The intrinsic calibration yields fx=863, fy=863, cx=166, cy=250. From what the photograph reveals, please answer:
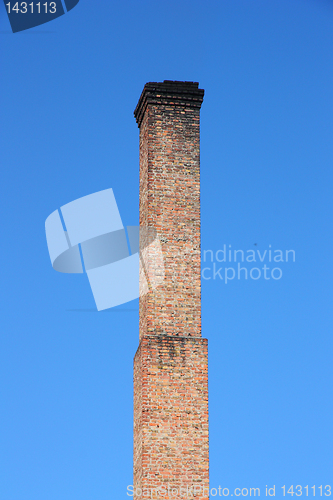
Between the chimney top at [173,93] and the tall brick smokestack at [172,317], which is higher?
the chimney top at [173,93]

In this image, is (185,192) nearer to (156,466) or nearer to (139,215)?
(139,215)

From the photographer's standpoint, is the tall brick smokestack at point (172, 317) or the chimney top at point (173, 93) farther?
the chimney top at point (173, 93)

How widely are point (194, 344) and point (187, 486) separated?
199cm

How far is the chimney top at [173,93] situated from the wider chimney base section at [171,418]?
3.78 metres

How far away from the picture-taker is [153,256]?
12891 millimetres

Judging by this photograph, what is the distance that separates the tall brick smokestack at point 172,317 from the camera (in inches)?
467

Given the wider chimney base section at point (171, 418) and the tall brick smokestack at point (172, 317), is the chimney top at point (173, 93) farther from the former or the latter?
the wider chimney base section at point (171, 418)

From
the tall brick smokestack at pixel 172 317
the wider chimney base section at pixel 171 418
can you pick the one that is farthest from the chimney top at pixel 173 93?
the wider chimney base section at pixel 171 418

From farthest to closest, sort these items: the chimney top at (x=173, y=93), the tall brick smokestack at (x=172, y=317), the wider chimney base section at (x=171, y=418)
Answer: the chimney top at (x=173, y=93)
the tall brick smokestack at (x=172, y=317)
the wider chimney base section at (x=171, y=418)

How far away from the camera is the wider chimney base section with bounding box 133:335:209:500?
11758 millimetres

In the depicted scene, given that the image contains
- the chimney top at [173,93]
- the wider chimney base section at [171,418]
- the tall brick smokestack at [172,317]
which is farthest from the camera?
the chimney top at [173,93]

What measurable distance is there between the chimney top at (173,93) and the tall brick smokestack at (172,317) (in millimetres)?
16

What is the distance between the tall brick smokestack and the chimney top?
0.02 metres

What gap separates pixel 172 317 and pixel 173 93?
11.8 feet
